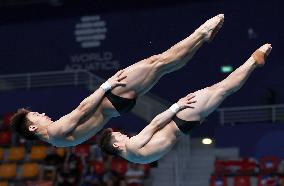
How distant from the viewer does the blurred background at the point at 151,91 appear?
17719 millimetres

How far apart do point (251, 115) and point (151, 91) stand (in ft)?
10.3

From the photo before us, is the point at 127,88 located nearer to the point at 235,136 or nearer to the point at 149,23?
the point at 235,136

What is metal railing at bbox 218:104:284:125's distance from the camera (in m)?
19.6

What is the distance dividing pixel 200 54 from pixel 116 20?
2998mm

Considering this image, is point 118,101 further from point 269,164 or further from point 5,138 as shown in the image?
point 5,138

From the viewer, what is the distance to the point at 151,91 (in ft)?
71.0

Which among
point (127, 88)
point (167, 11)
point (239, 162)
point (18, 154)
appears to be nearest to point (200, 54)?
point (167, 11)

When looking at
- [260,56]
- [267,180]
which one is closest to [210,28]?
[260,56]

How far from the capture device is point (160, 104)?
2095 centimetres

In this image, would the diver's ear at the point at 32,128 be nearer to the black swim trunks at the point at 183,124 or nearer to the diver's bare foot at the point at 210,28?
the black swim trunks at the point at 183,124

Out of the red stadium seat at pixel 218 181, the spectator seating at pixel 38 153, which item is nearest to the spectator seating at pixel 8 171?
the spectator seating at pixel 38 153

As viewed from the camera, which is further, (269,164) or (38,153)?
(38,153)

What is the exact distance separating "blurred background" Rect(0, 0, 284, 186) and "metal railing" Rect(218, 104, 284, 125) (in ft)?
0.10

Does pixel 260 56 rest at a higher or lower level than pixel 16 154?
lower
